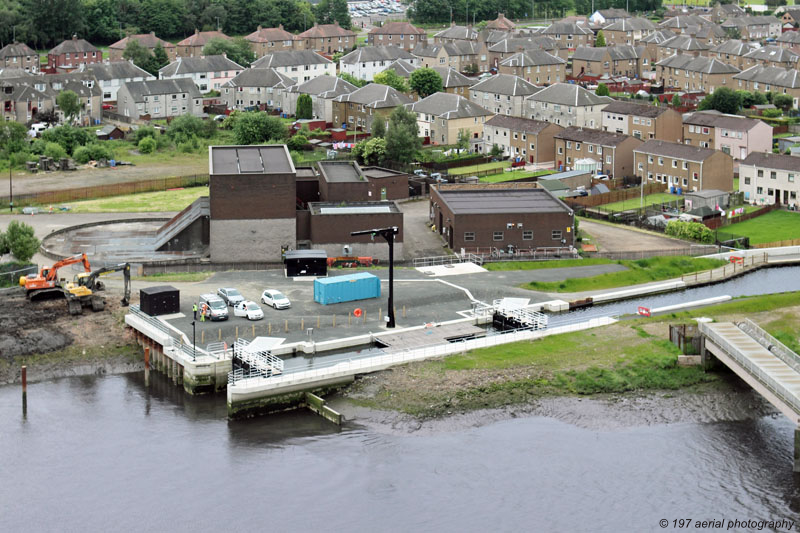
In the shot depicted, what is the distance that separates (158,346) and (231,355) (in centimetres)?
450

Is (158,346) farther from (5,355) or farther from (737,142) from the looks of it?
(737,142)

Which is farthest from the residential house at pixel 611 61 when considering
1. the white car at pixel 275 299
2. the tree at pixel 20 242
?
the white car at pixel 275 299

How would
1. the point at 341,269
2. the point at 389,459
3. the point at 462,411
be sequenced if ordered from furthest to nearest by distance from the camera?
the point at 341,269
the point at 462,411
the point at 389,459

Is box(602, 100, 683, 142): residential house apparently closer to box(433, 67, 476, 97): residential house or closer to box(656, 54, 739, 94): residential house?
box(433, 67, 476, 97): residential house

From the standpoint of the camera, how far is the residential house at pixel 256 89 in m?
141

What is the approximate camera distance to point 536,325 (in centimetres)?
6156

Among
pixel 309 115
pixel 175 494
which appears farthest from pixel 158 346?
pixel 309 115

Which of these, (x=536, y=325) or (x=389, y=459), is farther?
(x=536, y=325)

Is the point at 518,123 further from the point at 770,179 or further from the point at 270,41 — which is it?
the point at 270,41

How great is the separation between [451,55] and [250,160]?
10070cm

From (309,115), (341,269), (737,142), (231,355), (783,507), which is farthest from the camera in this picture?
(309,115)

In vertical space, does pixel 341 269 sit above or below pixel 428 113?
Answer: below

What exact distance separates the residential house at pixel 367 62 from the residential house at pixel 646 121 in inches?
1991

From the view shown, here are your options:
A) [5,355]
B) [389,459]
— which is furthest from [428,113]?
[389,459]
